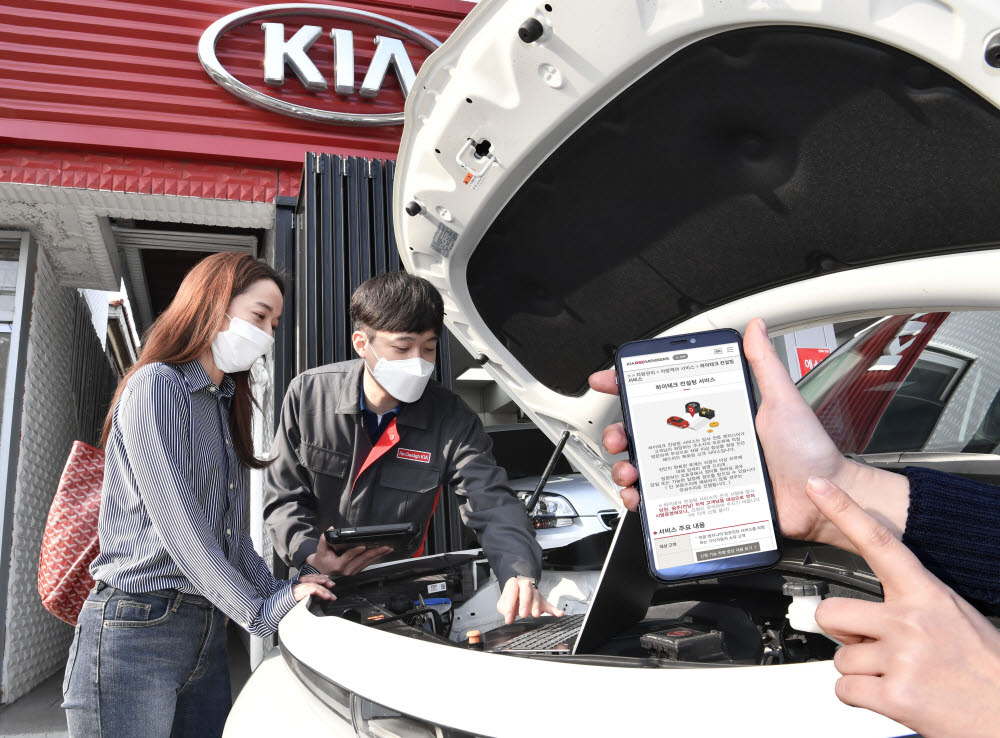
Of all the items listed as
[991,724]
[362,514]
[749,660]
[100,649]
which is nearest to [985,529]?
[991,724]

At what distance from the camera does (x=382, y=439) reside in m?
2.24

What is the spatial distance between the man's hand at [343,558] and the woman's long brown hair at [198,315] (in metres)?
0.33

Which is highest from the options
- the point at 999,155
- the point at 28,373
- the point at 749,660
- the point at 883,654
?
the point at 28,373

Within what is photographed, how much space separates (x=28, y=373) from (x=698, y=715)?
15.2ft

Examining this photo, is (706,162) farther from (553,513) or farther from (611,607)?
(553,513)

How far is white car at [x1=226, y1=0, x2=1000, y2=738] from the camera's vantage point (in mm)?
907

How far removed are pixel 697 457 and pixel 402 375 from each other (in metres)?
1.16

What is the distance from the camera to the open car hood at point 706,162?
103 cm

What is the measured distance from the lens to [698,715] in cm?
83

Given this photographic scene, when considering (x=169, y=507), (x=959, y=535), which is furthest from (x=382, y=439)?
(x=959, y=535)

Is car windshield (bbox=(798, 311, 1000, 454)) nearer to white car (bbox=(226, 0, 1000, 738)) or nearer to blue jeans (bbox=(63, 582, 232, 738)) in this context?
white car (bbox=(226, 0, 1000, 738))

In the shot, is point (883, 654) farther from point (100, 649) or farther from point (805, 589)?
point (100, 649)

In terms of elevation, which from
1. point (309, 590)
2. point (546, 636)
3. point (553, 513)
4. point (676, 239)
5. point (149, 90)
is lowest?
→ point (546, 636)

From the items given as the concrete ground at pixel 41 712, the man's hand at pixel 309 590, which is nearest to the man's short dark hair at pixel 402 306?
the man's hand at pixel 309 590
